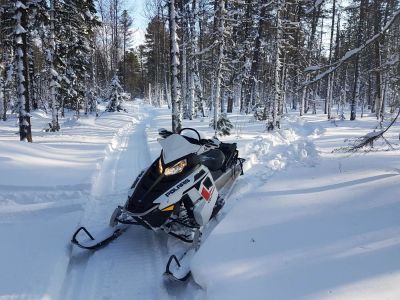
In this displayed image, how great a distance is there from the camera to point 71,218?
17.9 ft

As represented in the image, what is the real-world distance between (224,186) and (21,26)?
11.8 m

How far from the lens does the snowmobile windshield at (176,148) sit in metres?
4.81

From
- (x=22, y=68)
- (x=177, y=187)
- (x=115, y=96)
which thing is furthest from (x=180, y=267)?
(x=115, y=96)

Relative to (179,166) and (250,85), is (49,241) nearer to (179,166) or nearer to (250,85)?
(179,166)

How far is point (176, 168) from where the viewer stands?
188 inches

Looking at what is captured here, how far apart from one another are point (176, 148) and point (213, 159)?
4.35ft

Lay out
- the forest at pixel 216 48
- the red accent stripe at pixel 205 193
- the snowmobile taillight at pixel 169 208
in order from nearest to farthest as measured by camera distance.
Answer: the snowmobile taillight at pixel 169 208 → the red accent stripe at pixel 205 193 → the forest at pixel 216 48

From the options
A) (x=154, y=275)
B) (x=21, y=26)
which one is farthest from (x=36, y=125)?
(x=154, y=275)

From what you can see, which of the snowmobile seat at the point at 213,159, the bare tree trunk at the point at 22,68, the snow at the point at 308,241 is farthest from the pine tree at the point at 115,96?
the snowmobile seat at the point at 213,159

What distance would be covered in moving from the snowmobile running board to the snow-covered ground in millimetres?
100

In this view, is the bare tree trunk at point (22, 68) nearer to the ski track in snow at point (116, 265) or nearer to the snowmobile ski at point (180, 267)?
the ski track in snow at point (116, 265)

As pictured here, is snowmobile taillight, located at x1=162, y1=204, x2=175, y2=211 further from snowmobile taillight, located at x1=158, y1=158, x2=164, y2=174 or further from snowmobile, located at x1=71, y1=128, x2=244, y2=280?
snowmobile taillight, located at x1=158, y1=158, x2=164, y2=174

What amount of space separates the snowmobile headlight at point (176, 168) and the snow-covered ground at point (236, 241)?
1.00 meters

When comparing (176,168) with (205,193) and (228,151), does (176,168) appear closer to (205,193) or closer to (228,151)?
(205,193)
